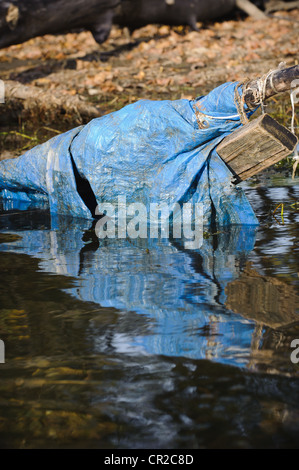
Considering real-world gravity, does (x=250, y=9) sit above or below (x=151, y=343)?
above

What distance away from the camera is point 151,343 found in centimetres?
265

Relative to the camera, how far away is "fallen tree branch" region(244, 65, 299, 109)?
368 centimetres

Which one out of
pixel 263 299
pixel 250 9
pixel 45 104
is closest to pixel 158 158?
pixel 263 299

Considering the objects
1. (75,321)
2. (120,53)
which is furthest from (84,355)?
(120,53)

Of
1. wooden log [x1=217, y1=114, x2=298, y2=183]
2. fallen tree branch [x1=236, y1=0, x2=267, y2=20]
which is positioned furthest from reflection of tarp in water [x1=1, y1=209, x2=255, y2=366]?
fallen tree branch [x1=236, y1=0, x2=267, y2=20]

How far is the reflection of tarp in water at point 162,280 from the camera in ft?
8.70

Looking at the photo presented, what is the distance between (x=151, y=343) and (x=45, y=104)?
579cm

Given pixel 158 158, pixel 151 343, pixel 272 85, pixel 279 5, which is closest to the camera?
pixel 151 343

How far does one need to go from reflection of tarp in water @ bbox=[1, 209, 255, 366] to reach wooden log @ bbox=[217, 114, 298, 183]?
0.45 meters

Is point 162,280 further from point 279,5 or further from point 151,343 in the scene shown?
point 279,5

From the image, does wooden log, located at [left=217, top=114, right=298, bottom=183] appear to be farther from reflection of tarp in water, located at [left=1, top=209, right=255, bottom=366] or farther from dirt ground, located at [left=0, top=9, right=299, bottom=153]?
dirt ground, located at [left=0, top=9, right=299, bottom=153]

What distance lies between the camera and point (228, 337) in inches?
105

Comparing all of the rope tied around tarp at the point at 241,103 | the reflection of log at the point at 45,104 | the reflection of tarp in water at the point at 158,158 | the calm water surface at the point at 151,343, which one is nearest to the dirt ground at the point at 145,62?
the reflection of log at the point at 45,104
